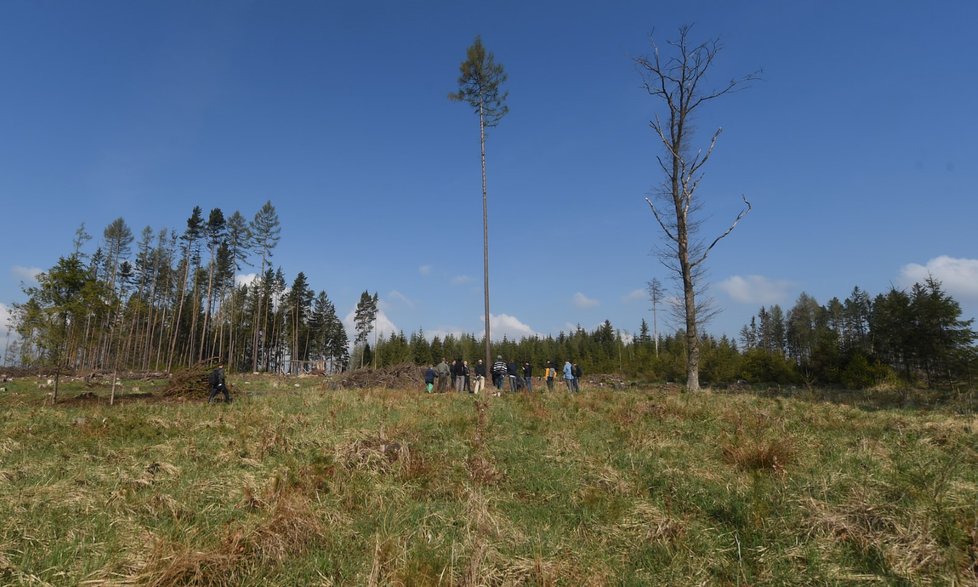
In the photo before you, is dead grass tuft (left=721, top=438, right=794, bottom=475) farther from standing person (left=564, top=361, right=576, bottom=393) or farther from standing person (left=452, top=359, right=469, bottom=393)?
standing person (left=564, top=361, right=576, bottom=393)

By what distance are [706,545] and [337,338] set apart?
8480cm

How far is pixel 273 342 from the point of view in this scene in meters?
65.6

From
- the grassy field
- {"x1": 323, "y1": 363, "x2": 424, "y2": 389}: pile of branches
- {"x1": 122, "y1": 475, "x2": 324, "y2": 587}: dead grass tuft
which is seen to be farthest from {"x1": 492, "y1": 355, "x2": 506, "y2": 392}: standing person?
{"x1": 122, "y1": 475, "x2": 324, "y2": 587}: dead grass tuft

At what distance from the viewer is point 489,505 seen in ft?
15.0

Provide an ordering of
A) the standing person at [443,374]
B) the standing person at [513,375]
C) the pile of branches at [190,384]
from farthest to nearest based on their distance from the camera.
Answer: the standing person at [443,374] → the standing person at [513,375] → the pile of branches at [190,384]

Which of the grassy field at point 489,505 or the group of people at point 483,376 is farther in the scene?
the group of people at point 483,376

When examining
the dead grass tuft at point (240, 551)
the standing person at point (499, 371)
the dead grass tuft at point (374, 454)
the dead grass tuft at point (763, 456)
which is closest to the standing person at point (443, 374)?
the standing person at point (499, 371)

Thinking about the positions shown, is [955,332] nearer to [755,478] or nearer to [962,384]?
[962,384]

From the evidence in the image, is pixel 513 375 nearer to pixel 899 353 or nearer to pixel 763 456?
pixel 763 456

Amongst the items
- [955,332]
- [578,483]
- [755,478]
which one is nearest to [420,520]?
[578,483]

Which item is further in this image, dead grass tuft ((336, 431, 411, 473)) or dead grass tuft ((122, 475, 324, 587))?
dead grass tuft ((336, 431, 411, 473))

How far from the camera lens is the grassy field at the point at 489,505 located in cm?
318

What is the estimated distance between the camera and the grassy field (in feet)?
10.4

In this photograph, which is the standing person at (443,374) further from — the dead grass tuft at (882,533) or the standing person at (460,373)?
the dead grass tuft at (882,533)
